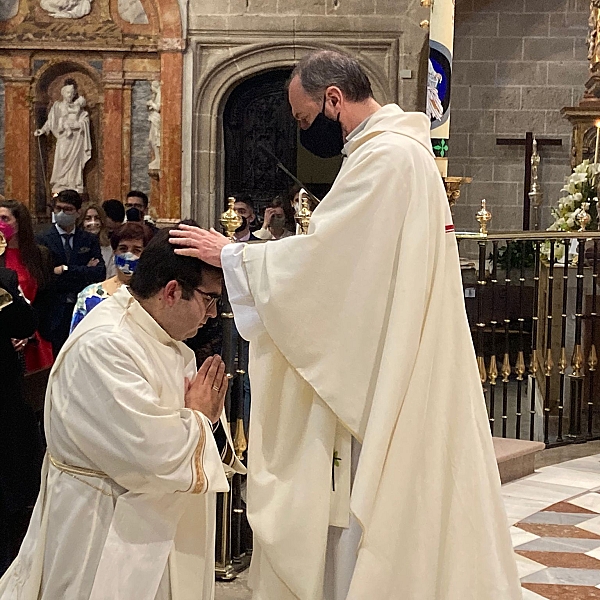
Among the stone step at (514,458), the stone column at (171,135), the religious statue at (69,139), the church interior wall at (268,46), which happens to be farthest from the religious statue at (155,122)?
the stone step at (514,458)

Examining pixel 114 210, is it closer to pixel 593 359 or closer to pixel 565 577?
pixel 593 359

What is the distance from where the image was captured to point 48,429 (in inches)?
98.5

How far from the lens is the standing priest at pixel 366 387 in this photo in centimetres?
267

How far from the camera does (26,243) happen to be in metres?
4.82

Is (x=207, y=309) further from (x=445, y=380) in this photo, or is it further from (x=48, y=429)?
(x=445, y=380)

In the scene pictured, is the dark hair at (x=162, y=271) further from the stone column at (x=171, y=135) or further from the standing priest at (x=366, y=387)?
the stone column at (x=171, y=135)

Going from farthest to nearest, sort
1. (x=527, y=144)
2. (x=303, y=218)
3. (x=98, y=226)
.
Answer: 1. (x=527, y=144)
2. (x=98, y=226)
3. (x=303, y=218)

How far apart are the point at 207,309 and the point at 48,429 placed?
50cm

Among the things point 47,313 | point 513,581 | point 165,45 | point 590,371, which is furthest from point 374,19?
point 513,581

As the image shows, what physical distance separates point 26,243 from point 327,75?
97.6 inches

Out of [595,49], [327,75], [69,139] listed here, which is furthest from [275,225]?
[69,139]

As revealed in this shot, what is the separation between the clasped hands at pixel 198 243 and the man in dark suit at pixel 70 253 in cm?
337

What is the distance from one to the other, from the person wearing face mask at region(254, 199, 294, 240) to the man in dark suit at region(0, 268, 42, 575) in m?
2.79

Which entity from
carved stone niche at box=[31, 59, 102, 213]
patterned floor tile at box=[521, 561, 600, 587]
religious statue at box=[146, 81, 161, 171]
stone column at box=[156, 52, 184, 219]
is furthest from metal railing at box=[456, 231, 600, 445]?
carved stone niche at box=[31, 59, 102, 213]
